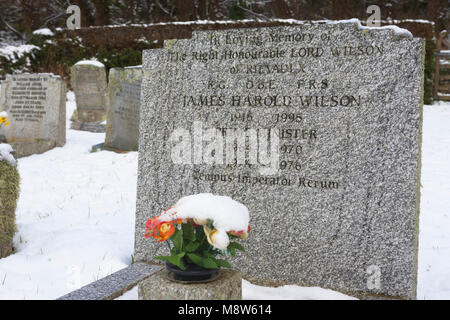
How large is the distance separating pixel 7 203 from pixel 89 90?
20.4 feet

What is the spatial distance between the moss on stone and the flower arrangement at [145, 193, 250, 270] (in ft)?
6.24

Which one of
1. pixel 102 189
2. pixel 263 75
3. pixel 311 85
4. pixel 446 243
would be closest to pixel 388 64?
pixel 311 85

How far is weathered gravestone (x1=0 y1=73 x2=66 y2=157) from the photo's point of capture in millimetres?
7312

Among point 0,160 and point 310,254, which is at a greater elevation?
point 0,160

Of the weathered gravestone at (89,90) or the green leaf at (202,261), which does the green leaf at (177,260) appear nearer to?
the green leaf at (202,261)

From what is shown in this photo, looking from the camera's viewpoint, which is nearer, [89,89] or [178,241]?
[178,241]

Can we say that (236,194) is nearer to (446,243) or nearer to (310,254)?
(310,254)

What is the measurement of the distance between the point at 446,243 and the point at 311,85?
6.90 ft

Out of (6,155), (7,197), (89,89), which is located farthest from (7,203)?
(89,89)

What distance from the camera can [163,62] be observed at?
284 centimetres

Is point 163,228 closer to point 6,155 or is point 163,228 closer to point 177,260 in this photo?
point 177,260

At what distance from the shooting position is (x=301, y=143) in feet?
8.36

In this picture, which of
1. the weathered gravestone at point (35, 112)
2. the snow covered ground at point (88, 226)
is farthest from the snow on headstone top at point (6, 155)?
the weathered gravestone at point (35, 112)

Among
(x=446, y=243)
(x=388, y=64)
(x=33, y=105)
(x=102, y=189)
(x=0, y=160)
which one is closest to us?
(x=388, y=64)
